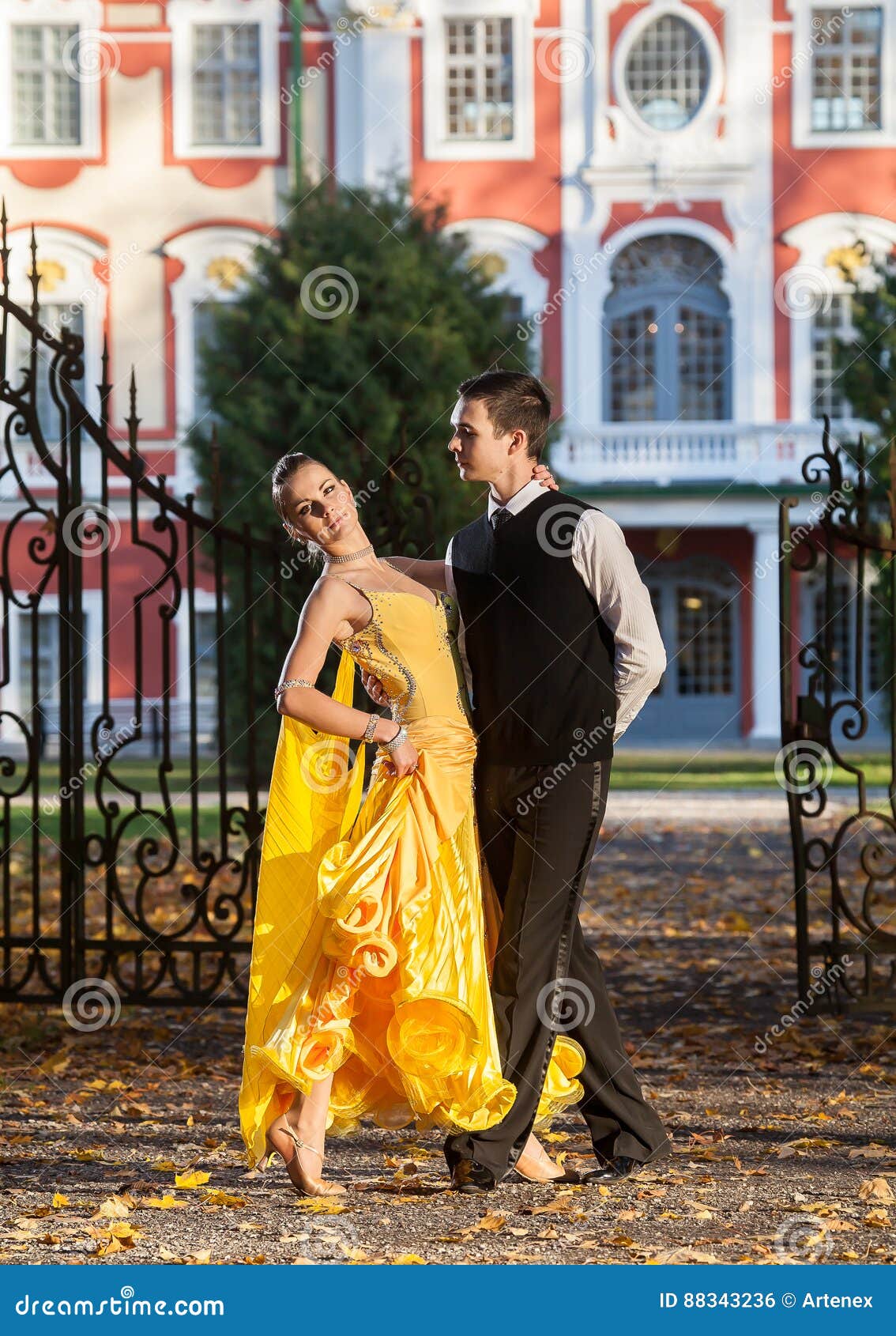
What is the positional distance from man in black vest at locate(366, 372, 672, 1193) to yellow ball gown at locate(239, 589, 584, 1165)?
0.08 metres

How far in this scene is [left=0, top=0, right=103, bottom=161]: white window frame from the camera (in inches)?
995

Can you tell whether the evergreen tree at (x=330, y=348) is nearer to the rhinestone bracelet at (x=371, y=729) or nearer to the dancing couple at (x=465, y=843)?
the dancing couple at (x=465, y=843)

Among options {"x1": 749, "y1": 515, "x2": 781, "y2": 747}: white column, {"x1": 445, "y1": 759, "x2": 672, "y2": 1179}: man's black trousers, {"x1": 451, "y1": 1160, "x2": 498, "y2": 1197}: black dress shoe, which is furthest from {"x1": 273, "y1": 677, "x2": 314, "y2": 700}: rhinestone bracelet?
{"x1": 749, "y1": 515, "x2": 781, "y2": 747}: white column

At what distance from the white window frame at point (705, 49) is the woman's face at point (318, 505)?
21.8 metres

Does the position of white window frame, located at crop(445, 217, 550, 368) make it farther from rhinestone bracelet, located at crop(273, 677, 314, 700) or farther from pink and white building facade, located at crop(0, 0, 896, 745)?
rhinestone bracelet, located at crop(273, 677, 314, 700)

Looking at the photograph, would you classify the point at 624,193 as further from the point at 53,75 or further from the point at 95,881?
the point at 95,881

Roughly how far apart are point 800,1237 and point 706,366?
22546 millimetres

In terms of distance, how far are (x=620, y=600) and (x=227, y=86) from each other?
2259 cm

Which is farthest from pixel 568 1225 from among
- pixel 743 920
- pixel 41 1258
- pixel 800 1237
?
pixel 743 920

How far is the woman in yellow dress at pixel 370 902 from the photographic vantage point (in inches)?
176

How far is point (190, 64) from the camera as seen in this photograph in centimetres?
2522

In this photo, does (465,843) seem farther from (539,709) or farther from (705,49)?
(705,49)

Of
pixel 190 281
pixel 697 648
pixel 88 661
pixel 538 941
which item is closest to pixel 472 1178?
pixel 538 941

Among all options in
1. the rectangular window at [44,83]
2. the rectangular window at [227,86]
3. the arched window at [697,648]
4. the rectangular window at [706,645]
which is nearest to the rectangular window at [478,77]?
the rectangular window at [227,86]
